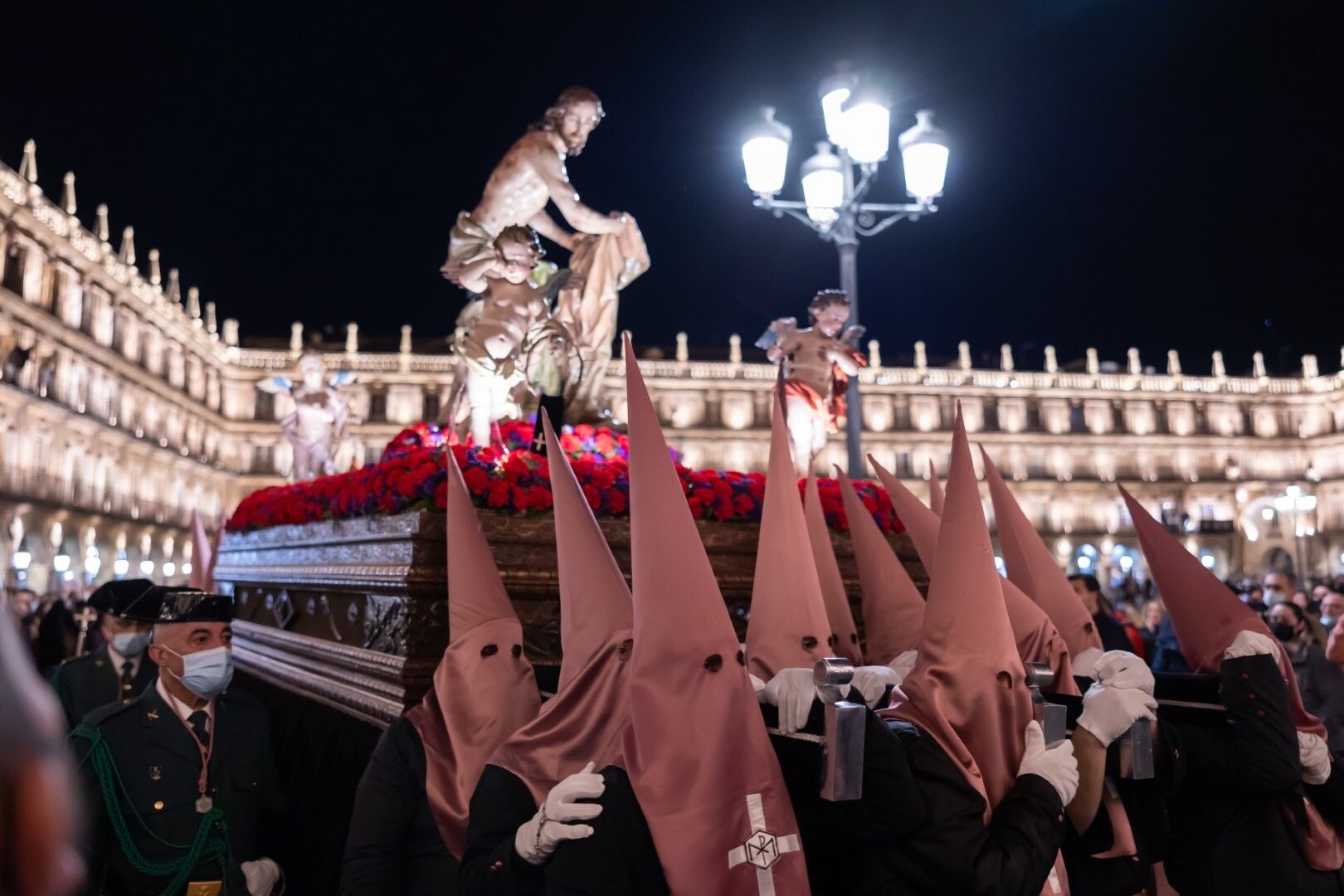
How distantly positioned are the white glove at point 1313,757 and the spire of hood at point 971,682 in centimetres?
103

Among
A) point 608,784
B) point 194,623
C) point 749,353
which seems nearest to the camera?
point 608,784

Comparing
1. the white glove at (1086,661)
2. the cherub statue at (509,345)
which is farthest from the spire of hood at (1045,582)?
the cherub statue at (509,345)

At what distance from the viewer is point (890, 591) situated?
3.35 meters

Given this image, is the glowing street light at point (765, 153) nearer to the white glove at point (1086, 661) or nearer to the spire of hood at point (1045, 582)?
the spire of hood at point (1045, 582)

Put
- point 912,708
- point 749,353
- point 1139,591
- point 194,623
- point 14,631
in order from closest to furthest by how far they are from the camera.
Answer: point 14,631, point 912,708, point 194,623, point 1139,591, point 749,353

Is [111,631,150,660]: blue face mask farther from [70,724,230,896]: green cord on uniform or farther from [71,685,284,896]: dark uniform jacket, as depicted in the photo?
[70,724,230,896]: green cord on uniform

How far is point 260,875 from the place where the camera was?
105 inches

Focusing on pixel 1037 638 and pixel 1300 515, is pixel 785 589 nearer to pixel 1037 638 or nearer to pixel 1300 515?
pixel 1037 638

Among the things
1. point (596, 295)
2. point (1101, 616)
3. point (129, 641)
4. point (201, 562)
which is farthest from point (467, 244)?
point (1101, 616)

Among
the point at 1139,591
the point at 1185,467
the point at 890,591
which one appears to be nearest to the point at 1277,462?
the point at 1185,467

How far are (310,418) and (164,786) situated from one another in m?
7.71

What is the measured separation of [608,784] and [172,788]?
1.55 m

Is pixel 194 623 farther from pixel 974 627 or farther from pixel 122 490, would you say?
pixel 122 490

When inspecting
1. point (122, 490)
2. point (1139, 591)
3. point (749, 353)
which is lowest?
point (1139, 591)
